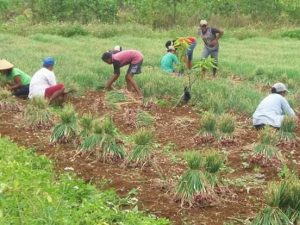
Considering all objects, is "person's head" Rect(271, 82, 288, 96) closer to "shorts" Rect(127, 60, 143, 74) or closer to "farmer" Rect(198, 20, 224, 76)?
"shorts" Rect(127, 60, 143, 74)

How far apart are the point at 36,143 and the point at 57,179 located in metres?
1.43

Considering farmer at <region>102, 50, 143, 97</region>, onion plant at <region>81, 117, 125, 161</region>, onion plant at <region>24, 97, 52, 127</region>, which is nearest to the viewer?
onion plant at <region>81, 117, 125, 161</region>

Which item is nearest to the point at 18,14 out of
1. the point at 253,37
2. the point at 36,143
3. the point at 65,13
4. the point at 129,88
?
the point at 65,13

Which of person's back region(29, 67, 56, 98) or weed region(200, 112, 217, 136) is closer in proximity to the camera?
weed region(200, 112, 217, 136)

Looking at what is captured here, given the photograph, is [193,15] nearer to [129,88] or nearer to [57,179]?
[129,88]

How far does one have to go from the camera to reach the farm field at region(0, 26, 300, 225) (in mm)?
5715

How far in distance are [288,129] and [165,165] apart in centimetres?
211

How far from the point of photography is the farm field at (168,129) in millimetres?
5715

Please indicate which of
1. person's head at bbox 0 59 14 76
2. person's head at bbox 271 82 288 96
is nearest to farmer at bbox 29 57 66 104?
person's head at bbox 0 59 14 76

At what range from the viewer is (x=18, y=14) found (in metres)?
33.8

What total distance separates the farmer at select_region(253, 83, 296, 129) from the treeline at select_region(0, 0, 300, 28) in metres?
19.1

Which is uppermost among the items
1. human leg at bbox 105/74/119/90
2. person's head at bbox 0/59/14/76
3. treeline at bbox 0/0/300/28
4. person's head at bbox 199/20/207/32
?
person's head at bbox 199/20/207/32

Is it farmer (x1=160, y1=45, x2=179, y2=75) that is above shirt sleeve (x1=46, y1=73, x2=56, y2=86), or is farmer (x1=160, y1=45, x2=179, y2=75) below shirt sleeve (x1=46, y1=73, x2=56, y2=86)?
below

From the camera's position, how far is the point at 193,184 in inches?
220
